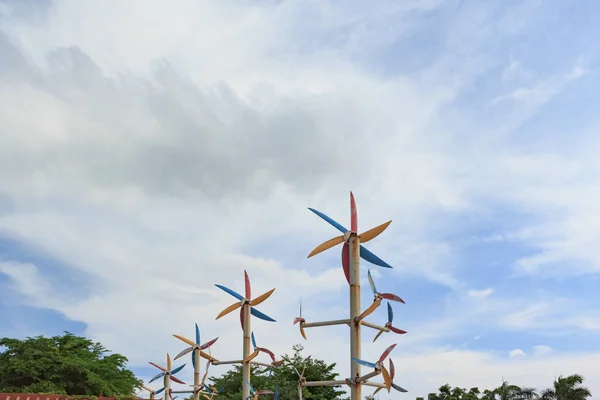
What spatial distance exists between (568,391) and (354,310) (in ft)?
112

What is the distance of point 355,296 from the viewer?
12125 millimetres

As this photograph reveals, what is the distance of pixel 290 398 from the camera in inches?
1358

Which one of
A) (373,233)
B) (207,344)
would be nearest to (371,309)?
(373,233)

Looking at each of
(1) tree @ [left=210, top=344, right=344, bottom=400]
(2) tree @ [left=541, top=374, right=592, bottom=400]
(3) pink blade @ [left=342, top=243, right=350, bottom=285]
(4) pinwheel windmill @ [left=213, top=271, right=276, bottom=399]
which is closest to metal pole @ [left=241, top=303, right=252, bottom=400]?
(4) pinwheel windmill @ [left=213, top=271, right=276, bottom=399]

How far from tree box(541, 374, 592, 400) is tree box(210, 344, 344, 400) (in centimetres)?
1473

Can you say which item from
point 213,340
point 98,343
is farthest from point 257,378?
point 213,340

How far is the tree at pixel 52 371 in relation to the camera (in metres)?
35.0

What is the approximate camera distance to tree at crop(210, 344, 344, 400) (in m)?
35.7

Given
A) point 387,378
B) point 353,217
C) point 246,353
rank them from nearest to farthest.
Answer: point 387,378 < point 353,217 < point 246,353

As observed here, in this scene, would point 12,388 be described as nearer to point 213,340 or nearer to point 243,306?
point 213,340

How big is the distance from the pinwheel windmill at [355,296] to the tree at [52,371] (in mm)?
25696

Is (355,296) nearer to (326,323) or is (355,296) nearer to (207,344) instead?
(326,323)

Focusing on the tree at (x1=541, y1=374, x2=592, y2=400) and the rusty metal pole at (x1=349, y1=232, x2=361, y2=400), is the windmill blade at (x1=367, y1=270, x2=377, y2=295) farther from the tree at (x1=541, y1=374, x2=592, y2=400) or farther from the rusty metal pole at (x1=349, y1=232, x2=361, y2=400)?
the tree at (x1=541, y1=374, x2=592, y2=400)

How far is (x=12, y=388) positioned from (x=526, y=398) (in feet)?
108
